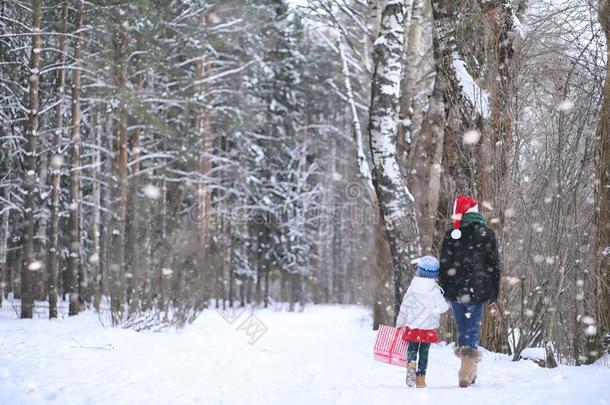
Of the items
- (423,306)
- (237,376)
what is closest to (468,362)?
(423,306)

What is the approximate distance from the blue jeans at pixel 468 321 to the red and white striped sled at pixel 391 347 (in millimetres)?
636

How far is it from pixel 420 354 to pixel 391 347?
577 mm

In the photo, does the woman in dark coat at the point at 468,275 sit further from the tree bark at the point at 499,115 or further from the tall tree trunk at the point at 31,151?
the tall tree trunk at the point at 31,151

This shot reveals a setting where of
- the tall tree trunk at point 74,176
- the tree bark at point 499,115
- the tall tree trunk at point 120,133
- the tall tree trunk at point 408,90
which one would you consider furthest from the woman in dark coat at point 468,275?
the tall tree trunk at point 74,176

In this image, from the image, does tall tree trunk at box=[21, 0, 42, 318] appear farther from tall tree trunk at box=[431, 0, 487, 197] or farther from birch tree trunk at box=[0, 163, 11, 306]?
tall tree trunk at box=[431, 0, 487, 197]

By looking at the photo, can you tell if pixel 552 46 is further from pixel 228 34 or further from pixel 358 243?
pixel 358 243

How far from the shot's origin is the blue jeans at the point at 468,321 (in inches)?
227

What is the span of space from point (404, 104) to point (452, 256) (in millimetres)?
8405

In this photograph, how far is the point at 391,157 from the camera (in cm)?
977

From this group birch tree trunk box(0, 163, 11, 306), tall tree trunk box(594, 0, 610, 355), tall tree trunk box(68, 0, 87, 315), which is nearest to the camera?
tall tree trunk box(594, 0, 610, 355)

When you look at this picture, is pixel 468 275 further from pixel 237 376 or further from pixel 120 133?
pixel 120 133

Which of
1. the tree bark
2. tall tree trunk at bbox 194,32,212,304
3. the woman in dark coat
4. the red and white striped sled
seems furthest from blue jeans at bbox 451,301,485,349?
tall tree trunk at bbox 194,32,212,304

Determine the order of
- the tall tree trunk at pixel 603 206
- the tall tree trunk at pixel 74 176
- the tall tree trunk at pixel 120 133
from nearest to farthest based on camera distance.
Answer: the tall tree trunk at pixel 603 206, the tall tree trunk at pixel 74 176, the tall tree trunk at pixel 120 133

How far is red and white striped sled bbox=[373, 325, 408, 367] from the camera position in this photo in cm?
646
